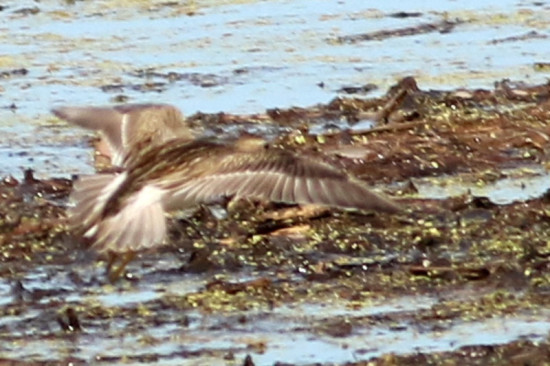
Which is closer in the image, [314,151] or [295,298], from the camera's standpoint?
[295,298]

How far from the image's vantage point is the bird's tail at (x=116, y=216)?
693 centimetres

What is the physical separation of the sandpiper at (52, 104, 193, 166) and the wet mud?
38 centimetres

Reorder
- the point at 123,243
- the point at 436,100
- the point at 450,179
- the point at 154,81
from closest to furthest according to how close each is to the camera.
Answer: the point at 123,243 → the point at 450,179 → the point at 436,100 → the point at 154,81

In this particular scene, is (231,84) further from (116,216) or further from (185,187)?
(116,216)

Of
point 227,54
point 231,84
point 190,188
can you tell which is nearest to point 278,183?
point 190,188

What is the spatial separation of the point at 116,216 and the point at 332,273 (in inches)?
33.5

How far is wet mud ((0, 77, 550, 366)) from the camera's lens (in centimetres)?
641

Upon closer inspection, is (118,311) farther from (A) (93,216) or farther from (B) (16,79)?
(B) (16,79)

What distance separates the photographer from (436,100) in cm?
1075

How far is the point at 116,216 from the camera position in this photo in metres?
7.09

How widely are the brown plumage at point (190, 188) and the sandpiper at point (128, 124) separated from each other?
1.46ft

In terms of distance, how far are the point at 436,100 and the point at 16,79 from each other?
3.15 metres

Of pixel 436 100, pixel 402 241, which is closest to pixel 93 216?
pixel 402 241

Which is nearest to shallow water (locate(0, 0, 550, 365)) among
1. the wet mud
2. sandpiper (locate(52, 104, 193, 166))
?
the wet mud
